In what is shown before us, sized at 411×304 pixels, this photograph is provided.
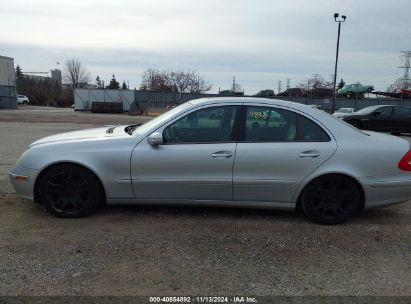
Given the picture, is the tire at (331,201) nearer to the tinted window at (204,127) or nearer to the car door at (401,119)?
the tinted window at (204,127)

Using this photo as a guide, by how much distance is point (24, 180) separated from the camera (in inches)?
183

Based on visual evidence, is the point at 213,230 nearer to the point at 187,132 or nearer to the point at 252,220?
the point at 252,220

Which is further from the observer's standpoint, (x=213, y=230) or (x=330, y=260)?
(x=213, y=230)

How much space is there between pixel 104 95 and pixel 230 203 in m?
45.0

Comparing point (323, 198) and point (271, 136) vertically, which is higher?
point (271, 136)

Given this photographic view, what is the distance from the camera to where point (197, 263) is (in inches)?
144

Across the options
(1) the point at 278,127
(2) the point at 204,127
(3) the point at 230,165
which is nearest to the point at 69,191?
(2) the point at 204,127

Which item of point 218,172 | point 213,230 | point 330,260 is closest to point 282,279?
point 330,260

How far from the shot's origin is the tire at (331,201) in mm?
4691

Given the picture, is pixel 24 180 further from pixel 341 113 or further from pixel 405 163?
pixel 341 113

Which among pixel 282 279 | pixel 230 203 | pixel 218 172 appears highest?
pixel 218 172

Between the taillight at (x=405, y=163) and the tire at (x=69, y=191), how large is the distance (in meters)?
3.41

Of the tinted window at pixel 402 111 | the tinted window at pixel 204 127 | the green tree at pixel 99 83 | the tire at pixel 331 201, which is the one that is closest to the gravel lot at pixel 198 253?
the tire at pixel 331 201

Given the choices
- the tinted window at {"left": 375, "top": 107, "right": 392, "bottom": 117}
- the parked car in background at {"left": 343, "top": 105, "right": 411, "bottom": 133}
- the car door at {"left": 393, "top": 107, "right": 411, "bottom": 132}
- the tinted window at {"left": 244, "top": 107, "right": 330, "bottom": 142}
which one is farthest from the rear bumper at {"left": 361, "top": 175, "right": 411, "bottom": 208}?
the car door at {"left": 393, "top": 107, "right": 411, "bottom": 132}
